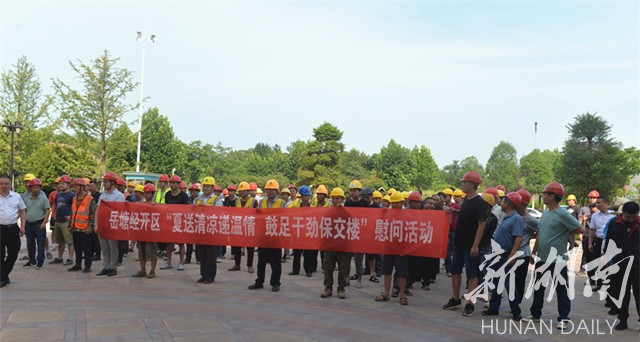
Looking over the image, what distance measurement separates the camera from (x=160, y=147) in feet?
201

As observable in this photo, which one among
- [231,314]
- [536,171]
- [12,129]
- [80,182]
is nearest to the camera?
[231,314]

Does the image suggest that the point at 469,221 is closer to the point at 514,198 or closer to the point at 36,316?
the point at 514,198

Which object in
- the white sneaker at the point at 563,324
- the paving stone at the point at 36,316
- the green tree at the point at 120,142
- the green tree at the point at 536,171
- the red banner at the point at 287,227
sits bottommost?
Result: the paving stone at the point at 36,316

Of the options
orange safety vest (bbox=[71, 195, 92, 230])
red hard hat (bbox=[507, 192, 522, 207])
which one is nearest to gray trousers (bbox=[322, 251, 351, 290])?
red hard hat (bbox=[507, 192, 522, 207])

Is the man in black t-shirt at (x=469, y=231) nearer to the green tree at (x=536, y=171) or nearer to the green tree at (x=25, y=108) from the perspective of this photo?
the green tree at (x=25, y=108)

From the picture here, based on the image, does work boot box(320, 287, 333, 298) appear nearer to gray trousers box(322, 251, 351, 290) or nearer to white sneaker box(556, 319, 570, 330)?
gray trousers box(322, 251, 351, 290)

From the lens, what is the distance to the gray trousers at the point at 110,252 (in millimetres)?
10258

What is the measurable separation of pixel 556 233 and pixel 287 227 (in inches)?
175

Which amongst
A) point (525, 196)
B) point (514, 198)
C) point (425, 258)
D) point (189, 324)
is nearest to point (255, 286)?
point (189, 324)

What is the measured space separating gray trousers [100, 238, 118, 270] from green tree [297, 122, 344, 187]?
187 ft

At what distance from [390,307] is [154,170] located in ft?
187

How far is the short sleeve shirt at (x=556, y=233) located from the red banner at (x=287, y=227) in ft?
5.13

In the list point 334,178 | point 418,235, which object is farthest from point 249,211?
point 334,178

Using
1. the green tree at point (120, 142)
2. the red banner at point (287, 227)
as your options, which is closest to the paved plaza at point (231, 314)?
the red banner at point (287, 227)
